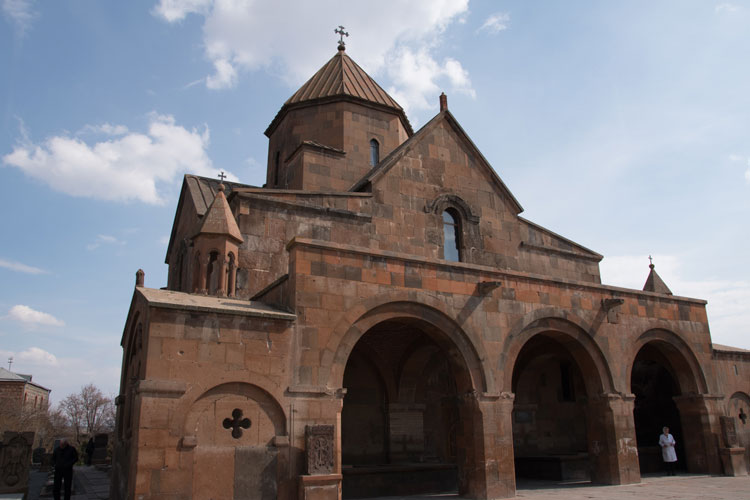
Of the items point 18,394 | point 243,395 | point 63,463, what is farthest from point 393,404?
point 18,394

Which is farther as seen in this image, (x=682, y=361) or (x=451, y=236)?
(x=451, y=236)

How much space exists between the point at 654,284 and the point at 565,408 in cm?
879

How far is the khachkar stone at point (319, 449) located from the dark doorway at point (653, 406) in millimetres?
9375

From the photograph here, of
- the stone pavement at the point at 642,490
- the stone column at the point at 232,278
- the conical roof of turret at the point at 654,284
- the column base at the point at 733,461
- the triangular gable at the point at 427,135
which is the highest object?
the triangular gable at the point at 427,135

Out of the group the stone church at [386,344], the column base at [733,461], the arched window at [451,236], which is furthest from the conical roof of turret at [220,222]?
the column base at [733,461]

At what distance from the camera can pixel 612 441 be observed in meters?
11.9

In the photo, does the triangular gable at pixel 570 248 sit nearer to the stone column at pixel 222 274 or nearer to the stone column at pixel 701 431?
the stone column at pixel 701 431

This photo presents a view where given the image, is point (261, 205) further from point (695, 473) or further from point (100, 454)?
point (100, 454)

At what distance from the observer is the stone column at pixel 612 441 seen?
38.5ft

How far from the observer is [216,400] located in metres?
8.27

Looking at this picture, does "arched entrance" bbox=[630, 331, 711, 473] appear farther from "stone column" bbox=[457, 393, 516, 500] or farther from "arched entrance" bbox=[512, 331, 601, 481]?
"stone column" bbox=[457, 393, 516, 500]

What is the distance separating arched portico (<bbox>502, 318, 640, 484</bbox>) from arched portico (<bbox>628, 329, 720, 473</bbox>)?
1.07 meters

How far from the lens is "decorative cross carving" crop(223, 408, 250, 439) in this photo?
827 cm

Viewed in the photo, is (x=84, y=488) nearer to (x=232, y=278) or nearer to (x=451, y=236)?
(x=232, y=278)
